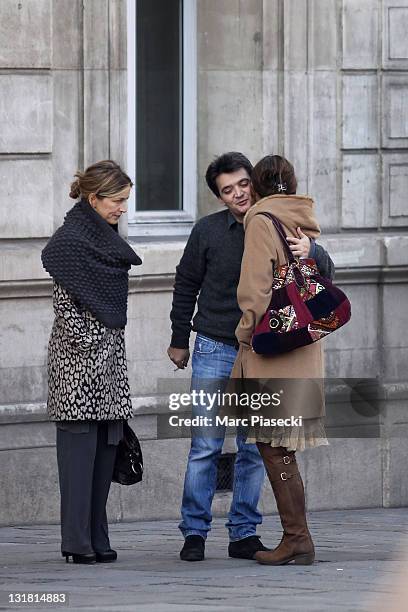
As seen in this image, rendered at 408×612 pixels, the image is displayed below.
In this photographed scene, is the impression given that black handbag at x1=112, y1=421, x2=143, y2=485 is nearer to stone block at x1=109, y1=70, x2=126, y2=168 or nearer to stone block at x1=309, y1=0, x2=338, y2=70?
stone block at x1=109, y1=70, x2=126, y2=168

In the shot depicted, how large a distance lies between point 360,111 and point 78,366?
354cm

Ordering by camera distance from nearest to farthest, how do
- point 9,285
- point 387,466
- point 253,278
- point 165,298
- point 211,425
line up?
point 253,278
point 211,425
point 9,285
point 165,298
point 387,466

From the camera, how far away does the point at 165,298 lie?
10.1m

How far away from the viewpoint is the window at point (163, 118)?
10.4 m

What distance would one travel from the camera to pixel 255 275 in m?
7.55

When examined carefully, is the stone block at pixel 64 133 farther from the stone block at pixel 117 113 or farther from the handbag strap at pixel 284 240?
the handbag strap at pixel 284 240

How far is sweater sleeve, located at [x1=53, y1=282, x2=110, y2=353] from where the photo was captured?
7.83 metres

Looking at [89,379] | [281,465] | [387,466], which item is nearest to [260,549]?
[281,465]

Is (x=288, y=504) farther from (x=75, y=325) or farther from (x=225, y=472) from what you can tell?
(x=225, y=472)

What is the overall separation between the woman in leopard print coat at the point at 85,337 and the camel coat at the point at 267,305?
2.06ft

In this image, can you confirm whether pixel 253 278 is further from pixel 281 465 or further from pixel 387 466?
pixel 387 466

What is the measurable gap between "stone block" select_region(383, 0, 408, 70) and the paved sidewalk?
2.93 metres

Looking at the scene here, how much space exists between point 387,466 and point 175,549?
8.00 feet

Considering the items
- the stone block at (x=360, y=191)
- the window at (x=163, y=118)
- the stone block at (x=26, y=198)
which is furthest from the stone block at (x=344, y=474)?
the stone block at (x=26, y=198)
